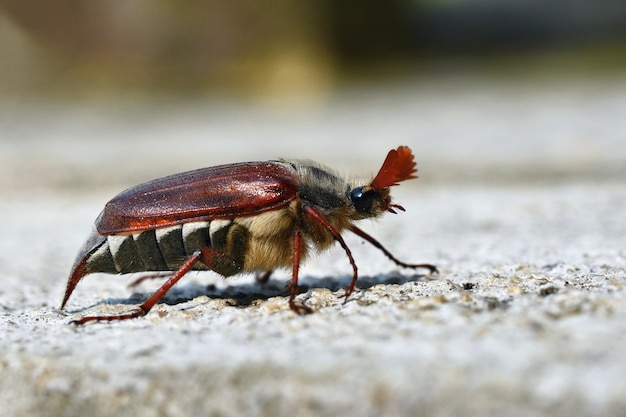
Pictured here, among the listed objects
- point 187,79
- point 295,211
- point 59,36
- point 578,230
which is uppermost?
point 59,36

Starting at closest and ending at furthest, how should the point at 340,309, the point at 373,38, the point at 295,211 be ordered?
the point at 340,309 < the point at 295,211 < the point at 373,38

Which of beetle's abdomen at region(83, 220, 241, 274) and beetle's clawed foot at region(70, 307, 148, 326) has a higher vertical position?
beetle's abdomen at region(83, 220, 241, 274)

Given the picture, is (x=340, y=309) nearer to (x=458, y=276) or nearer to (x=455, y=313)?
(x=455, y=313)

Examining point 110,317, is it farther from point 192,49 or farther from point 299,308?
point 192,49

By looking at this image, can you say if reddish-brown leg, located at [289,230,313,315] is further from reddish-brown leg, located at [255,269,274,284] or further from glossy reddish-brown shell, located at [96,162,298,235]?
reddish-brown leg, located at [255,269,274,284]

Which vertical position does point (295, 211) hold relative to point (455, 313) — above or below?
above

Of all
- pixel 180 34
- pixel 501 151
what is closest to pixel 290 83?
pixel 180 34

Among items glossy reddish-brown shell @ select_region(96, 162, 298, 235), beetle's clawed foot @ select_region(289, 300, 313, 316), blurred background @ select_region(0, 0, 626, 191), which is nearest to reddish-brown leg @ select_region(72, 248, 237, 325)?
glossy reddish-brown shell @ select_region(96, 162, 298, 235)
